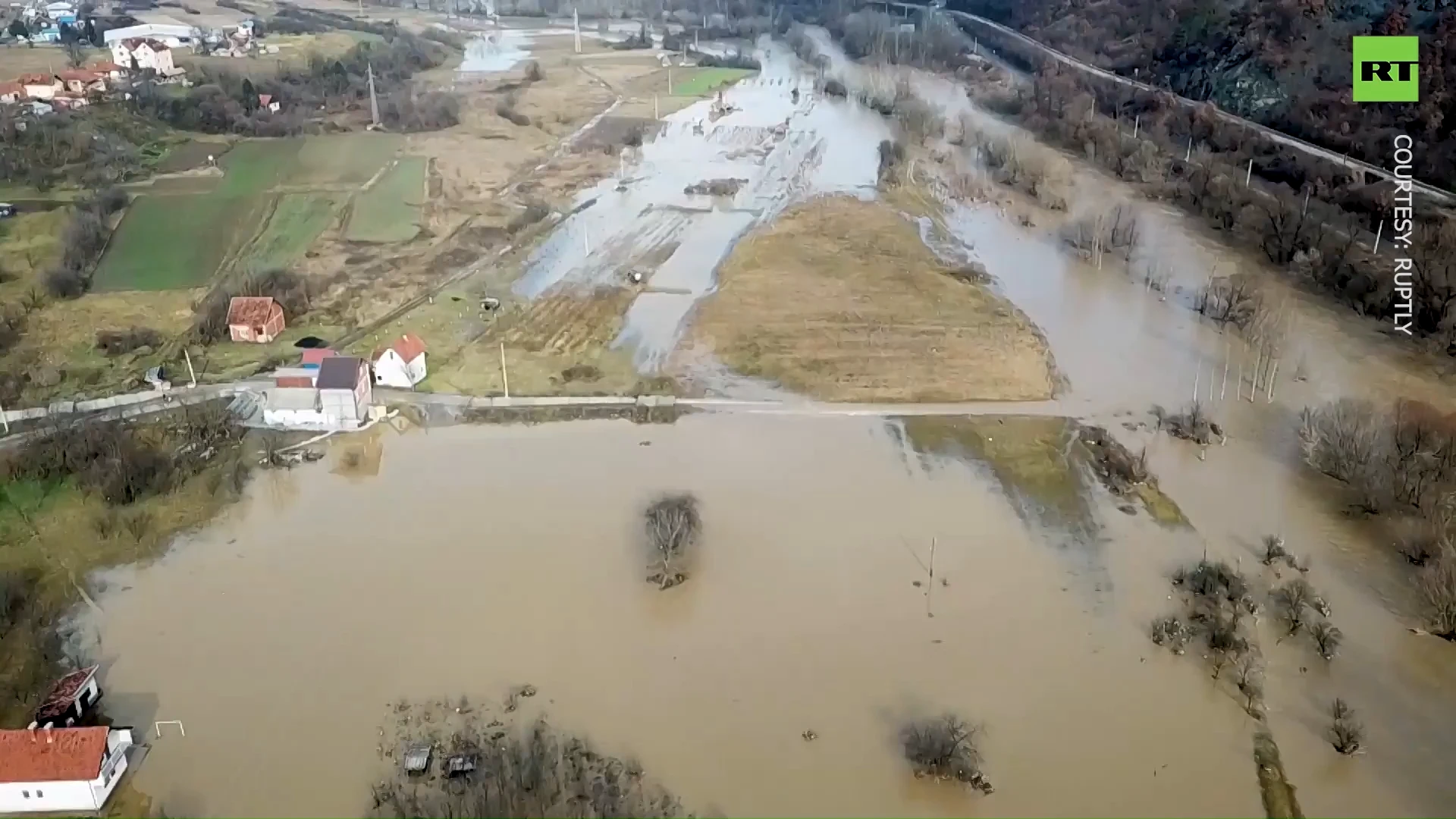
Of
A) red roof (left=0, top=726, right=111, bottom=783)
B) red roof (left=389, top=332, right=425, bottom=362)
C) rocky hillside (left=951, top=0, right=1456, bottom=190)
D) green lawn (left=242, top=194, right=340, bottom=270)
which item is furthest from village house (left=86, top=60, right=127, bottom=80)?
rocky hillside (left=951, top=0, right=1456, bottom=190)

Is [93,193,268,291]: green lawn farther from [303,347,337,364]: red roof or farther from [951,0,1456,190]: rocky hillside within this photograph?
[951,0,1456,190]: rocky hillside

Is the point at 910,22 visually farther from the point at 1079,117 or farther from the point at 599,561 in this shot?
the point at 599,561

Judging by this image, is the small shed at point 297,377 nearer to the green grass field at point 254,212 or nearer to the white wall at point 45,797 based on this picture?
the green grass field at point 254,212

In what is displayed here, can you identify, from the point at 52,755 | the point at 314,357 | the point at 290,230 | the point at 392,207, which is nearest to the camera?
the point at 52,755

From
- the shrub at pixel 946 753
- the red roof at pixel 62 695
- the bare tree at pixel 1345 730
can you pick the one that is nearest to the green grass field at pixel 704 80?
the red roof at pixel 62 695

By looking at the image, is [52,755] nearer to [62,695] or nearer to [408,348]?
[62,695]

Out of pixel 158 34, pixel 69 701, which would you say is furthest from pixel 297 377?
pixel 158 34
